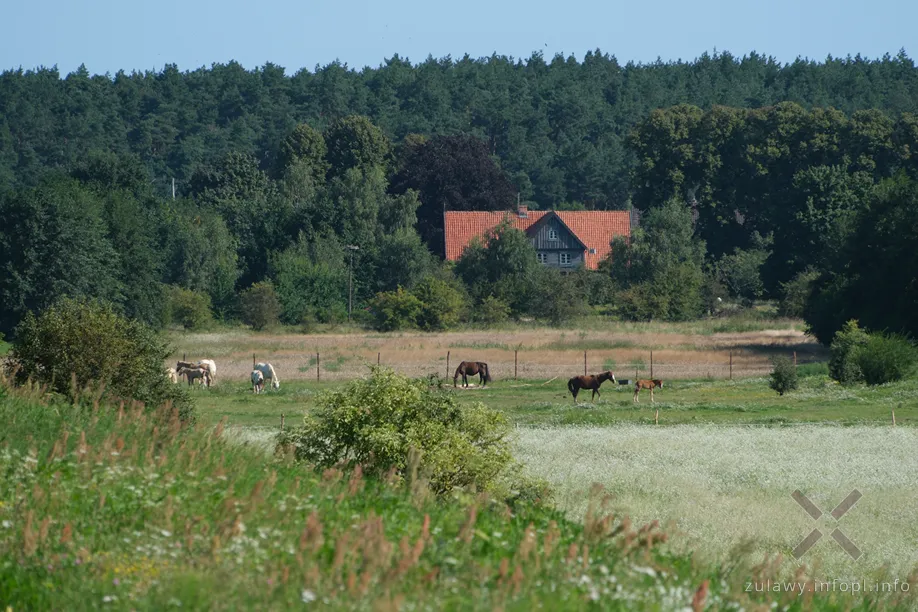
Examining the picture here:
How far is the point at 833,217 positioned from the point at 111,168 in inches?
2147

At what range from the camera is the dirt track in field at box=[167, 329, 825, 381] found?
55094 mm

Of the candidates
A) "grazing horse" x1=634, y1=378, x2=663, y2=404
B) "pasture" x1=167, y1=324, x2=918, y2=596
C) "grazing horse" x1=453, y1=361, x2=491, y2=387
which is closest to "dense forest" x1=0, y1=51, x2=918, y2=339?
"pasture" x1=167, y1=324, x2=918, y2=596

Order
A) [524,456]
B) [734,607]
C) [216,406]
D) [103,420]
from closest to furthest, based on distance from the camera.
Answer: [734,607]
[103,420]
[524,456]
[216,406]

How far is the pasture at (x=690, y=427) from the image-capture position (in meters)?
18.5

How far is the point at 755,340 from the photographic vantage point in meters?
71.0

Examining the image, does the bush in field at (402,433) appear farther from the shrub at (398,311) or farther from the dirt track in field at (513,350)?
the shrub at (398,311)

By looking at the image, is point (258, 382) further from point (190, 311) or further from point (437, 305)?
point (190, 311)

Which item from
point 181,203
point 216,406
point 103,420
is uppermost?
point 181,203

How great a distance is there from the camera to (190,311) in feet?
285

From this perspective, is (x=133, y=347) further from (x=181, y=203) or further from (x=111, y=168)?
(x=181, y=203)

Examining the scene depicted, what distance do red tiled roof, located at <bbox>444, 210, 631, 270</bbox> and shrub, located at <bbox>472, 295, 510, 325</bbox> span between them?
26.7 m

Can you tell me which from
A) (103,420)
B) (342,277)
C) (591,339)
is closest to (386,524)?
(103,420)
